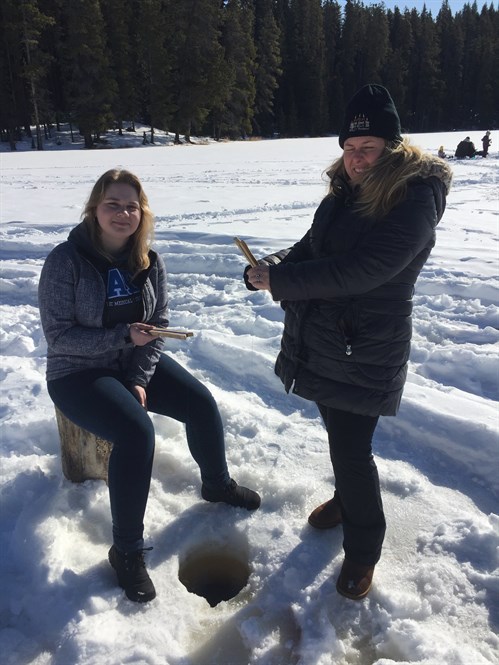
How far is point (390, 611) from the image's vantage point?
7.00 feet

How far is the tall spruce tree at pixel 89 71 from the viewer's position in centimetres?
3253

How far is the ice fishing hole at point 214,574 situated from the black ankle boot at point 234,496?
0.24m

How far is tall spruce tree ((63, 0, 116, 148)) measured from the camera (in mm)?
32531

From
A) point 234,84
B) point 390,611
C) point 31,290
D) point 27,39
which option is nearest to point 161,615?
point 390,611

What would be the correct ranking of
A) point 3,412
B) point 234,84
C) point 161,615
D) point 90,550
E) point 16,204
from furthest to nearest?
Answer: point 234,84 → point 16,204 → point 3,412 → point 90,550 → point 161,615

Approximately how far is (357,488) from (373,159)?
4.37 ft

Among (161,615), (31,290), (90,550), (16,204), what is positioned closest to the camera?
(161,615)

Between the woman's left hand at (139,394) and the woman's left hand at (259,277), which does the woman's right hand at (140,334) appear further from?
the woman's left hand at (259,277)

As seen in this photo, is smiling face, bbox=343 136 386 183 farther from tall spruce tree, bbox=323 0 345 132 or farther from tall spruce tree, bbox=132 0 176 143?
tall spruce tree, bbox=323 0 345 132

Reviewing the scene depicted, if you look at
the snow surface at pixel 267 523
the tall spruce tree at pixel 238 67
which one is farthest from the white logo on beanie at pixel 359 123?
the tall spruce tree at pixel 238 67

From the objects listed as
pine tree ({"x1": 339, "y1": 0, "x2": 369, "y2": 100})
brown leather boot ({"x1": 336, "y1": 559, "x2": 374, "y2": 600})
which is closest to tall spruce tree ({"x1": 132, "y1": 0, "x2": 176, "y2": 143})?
pine tree ({"x1": 339, "y1": 0, "x2": 369, "y2": 100})

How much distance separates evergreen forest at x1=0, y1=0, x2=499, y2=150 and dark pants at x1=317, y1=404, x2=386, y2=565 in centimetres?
3557

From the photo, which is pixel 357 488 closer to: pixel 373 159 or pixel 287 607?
pixel 287 607

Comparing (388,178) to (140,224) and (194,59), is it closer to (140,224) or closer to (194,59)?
(140,224)
